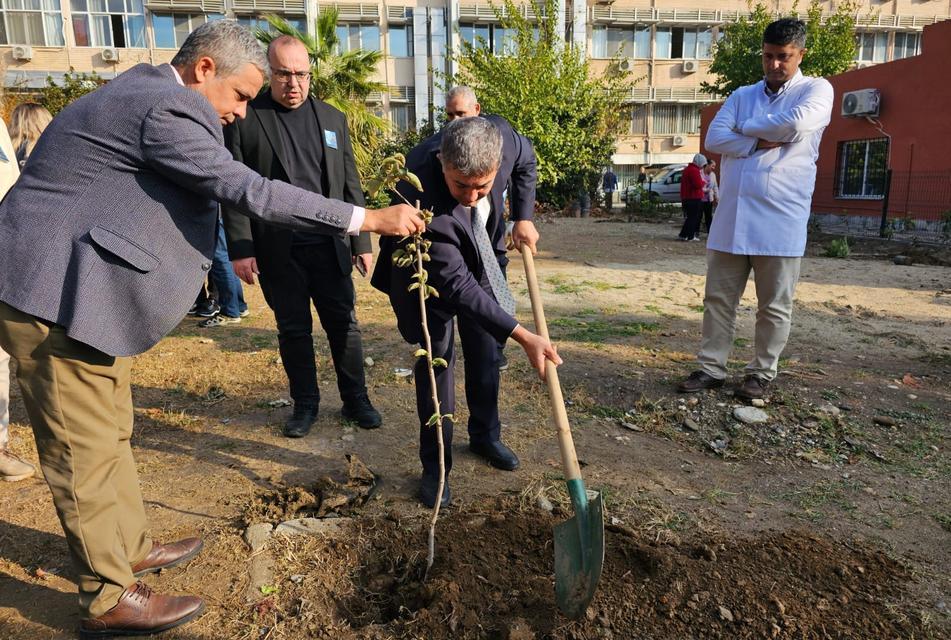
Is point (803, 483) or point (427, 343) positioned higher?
point (427, 343)

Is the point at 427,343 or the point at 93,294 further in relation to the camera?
the point at 427,343

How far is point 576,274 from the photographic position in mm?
8672

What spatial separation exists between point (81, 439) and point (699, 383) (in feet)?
10.5

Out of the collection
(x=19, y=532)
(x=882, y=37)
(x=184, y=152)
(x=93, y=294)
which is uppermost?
(x=882, y=37)

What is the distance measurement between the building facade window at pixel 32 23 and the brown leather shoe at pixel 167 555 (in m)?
28.9

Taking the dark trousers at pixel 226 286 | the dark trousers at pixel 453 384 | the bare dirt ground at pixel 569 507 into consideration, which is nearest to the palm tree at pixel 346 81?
the dark trousers at pixel 226 286

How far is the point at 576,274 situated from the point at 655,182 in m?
15.6

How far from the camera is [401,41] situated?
27.3 meters

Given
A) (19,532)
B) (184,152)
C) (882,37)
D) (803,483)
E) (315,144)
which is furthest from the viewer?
(882,37)

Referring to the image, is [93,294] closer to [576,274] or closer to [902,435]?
[902,435]

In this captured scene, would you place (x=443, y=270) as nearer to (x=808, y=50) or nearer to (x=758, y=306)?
(x=758, y=306)

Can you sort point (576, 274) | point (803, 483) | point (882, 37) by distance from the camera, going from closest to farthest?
point (803, 483)
point (576, 274)
point (882, 37)

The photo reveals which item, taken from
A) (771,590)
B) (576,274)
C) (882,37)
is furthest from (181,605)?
(882,37)

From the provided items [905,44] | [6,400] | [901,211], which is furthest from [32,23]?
[905,44]
